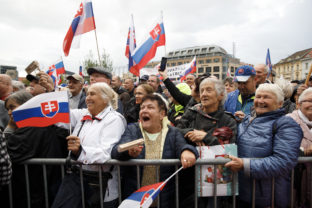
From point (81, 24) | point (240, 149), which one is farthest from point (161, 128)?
point (81, 24)

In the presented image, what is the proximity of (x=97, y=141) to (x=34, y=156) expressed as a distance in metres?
0.72

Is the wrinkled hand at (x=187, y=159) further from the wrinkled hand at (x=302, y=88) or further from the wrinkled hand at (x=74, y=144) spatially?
the wrinkled hand at (x=302, y=88)

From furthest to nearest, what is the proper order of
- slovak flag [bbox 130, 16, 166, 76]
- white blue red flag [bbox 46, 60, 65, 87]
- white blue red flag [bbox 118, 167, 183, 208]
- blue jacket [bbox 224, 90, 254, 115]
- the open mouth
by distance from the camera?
1. white blue red flag [bbox 46, 60, 65, 87]
2. slovak flag [bbox 130, 16, 166, 76]
3. blue jacket [bbox 224, 90, 254, 115]
4. the open mouth
5. white blue red flag [bbox 118, 167, 183, 208]

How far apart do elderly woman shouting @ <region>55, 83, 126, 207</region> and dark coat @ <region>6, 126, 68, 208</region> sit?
311mm

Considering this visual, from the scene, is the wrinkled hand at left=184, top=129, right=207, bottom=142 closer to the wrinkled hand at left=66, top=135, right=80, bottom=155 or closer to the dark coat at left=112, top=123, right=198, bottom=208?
the dark coat at left=112, top=123, right=198, bottom=208

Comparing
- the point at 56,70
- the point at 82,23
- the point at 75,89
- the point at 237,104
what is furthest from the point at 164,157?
the point at 56,70

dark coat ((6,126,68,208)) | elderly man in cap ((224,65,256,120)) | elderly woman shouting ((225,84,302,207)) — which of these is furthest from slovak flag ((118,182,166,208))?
elderly man in cap ((224,65,256,120))

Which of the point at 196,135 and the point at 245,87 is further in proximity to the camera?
the point at 245,87

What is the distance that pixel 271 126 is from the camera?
2.02 m

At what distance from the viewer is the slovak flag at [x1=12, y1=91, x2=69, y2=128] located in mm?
2160

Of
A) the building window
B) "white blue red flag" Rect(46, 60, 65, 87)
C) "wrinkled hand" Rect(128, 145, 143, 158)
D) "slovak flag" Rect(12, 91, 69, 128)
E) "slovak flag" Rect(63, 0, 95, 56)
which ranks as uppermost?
the building window

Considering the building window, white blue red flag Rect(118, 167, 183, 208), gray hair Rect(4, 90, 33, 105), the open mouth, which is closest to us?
white blue red flag Rect(118, 167, 183, 208)

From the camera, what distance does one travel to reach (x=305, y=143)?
89.5 inches

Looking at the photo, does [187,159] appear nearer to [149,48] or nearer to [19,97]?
[19,97]
